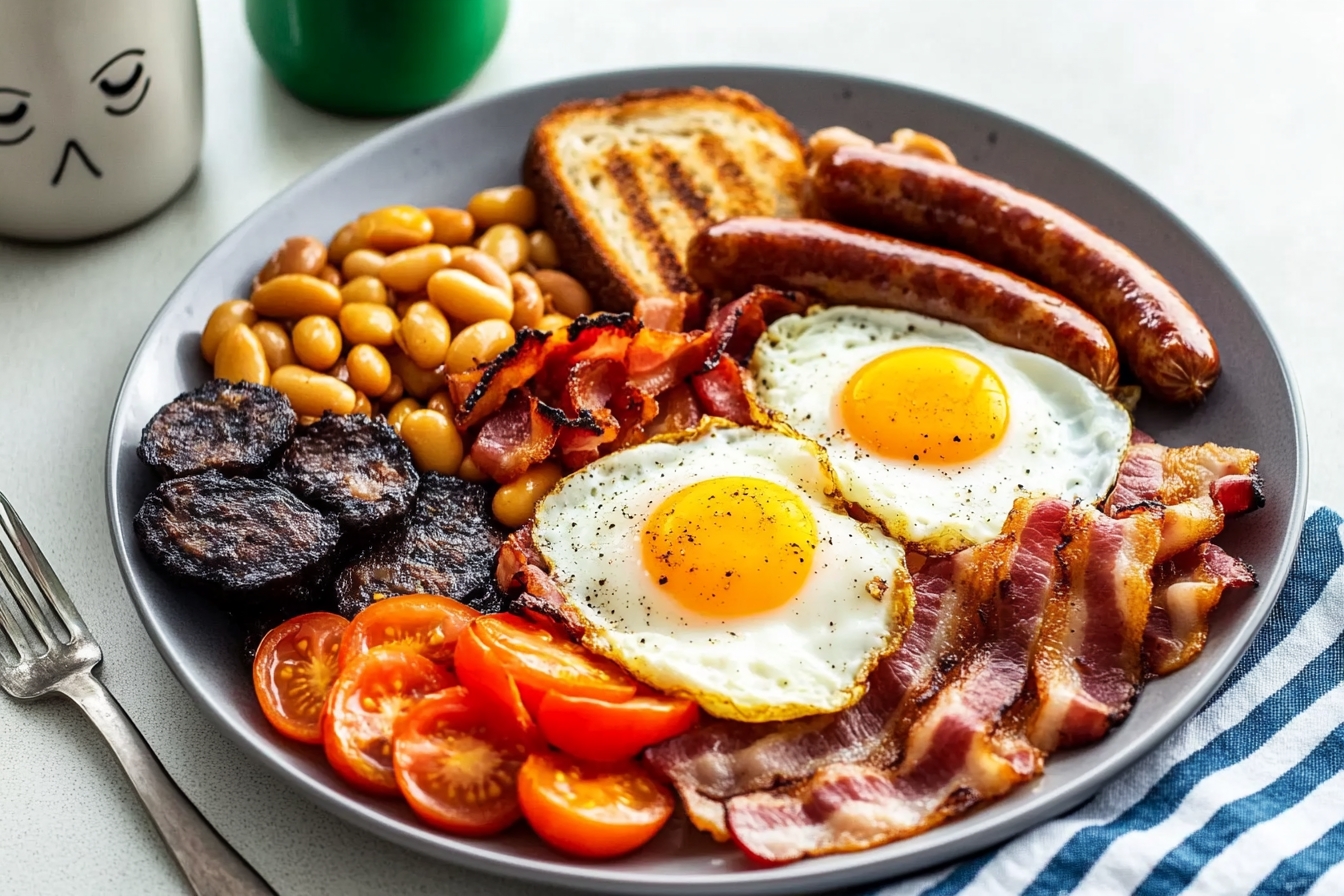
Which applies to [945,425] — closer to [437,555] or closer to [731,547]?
[731,547]

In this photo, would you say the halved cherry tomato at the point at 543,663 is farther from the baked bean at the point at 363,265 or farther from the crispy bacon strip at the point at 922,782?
the baked bean at the point at 363,265

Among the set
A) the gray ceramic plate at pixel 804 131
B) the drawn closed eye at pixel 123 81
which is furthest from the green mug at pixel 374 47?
the drawn closed eye at pixel 123 81

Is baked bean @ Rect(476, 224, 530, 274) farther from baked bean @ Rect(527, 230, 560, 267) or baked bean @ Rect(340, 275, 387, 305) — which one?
baked bean @ Rect(340, 275, 387, 305)

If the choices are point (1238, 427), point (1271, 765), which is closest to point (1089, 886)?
point (1271, 765)

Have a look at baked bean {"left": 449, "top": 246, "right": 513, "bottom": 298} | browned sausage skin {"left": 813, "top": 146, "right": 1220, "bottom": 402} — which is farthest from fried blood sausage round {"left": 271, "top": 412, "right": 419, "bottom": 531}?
browned sausage skin {"left": 813, "top": 146, "right": 1220, "bottom": 402}

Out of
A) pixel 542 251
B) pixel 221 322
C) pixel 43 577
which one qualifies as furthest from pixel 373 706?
pixel 542 251

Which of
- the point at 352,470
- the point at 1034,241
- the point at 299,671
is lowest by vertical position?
the point at 299,671
